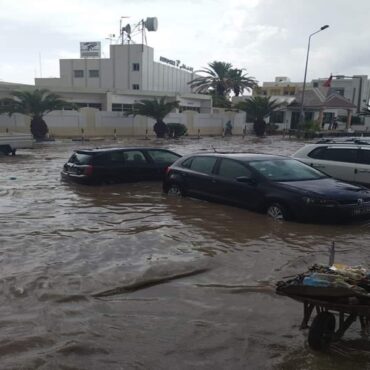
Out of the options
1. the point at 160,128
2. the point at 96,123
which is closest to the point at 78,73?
the point at 96,123

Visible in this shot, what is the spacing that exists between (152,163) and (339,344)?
9.95 metres

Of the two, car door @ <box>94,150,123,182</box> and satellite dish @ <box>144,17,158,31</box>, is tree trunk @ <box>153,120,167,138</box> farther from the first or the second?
satellite dish @ <box>144,17,158,31</box>

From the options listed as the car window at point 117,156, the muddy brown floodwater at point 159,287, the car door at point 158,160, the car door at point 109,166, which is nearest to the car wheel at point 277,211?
the muddy brown floodwater at point 159,287

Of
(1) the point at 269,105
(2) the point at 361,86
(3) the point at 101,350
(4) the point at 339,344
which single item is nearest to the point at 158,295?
(3) the point at 101,350

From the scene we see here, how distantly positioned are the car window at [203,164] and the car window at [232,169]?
30 centimetres

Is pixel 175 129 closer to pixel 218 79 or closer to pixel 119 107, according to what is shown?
pixel 119 107

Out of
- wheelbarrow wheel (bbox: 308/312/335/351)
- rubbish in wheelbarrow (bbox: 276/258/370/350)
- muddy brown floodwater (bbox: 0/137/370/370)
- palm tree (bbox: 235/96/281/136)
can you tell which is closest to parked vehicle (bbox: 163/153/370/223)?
muddy brown floodwater (bbox: 0/137/370/370)

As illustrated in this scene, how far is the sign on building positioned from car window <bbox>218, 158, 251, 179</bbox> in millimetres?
60739

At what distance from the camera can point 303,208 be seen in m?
8.34

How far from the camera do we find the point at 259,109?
47250 millimetres

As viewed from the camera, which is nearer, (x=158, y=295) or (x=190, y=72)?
(x=158, y=295)

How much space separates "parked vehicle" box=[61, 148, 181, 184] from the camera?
41.7ft

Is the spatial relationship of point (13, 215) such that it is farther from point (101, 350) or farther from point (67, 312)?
point (101, 350)

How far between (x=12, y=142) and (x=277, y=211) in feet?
54.3
